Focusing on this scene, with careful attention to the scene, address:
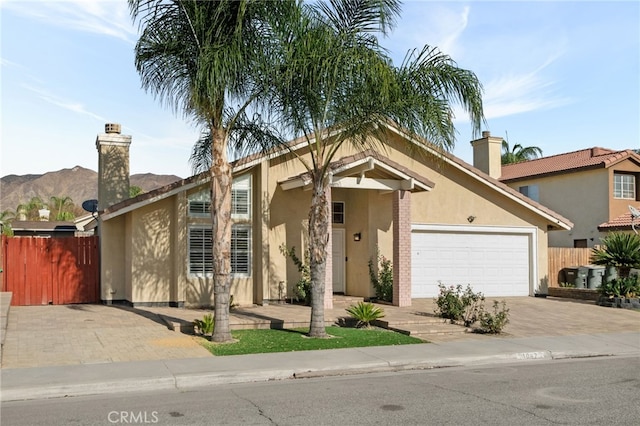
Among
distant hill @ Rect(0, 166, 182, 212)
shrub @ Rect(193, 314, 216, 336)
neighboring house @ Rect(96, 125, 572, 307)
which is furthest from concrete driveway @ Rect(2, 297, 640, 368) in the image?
distant hill @ Rect(0, 166, 182, 212)

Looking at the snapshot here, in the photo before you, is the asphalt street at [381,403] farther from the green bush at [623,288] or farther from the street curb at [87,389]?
the green bush at [623,288]

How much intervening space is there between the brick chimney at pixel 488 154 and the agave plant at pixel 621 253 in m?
9.26

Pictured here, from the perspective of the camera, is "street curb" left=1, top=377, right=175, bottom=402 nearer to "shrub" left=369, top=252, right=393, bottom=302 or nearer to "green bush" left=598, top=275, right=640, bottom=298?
"shrub" left=369, top=252, right=393, bottom=302

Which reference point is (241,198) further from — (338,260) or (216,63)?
(216,63)

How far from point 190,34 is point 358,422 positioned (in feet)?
26.2

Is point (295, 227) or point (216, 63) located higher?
point (216, 63)

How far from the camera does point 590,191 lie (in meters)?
29.6

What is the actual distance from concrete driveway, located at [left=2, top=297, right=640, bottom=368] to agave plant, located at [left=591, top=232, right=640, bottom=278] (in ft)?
4.65

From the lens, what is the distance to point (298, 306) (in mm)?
17594

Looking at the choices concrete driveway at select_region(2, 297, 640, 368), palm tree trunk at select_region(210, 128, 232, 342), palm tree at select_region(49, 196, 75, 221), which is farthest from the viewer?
palm tree at select_region(49, 196, 75, 221)

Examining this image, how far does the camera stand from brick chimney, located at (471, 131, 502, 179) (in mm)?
29047

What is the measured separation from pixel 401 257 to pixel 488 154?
43.0 feet

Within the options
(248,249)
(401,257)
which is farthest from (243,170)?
(401,257)

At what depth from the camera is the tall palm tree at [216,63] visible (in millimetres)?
11617
